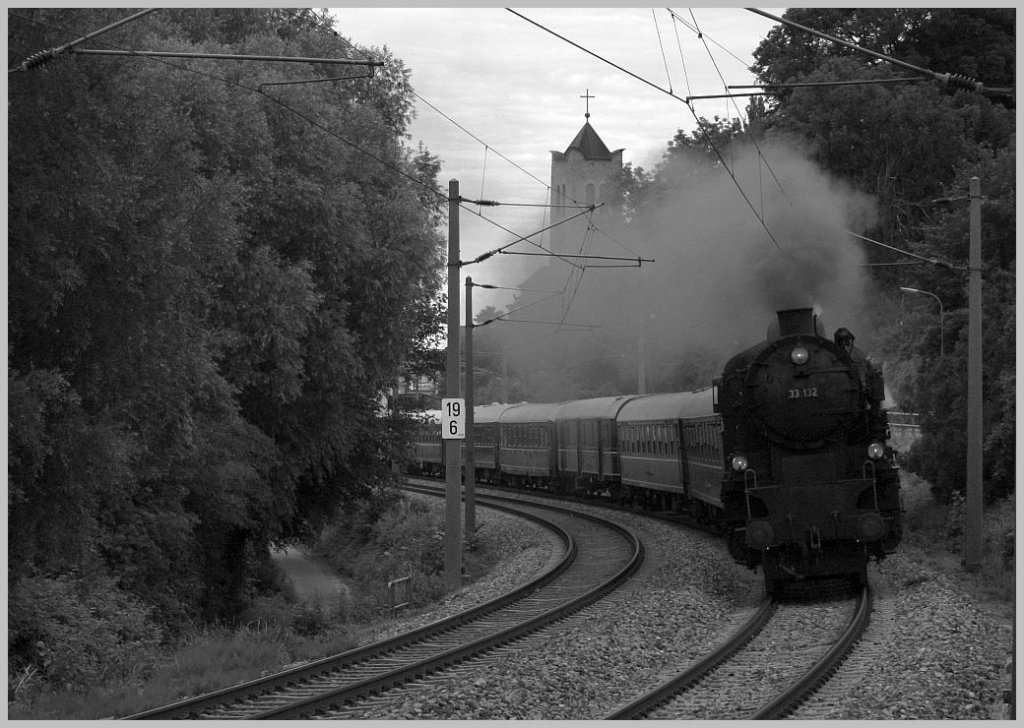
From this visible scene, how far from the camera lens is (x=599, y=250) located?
167 feet

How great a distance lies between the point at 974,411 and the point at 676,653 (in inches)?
354

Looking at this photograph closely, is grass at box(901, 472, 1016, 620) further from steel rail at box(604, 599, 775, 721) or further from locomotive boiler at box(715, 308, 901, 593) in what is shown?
steel rail at box(604, 599, 775, 721)

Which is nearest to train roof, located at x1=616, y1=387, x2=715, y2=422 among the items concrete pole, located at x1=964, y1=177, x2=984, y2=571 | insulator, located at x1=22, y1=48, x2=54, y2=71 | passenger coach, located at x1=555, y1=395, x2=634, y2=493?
passenger coach, located at x1=555, y1=395, x2=634, y2=493

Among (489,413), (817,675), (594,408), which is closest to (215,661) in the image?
(817,675)

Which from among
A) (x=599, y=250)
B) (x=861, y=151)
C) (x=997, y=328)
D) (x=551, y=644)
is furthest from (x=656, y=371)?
(x=551, y=644)

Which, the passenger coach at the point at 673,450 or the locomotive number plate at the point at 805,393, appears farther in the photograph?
the passenger coach at the point at 673,450

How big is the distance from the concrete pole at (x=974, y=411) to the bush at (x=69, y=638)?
12350 millimetres

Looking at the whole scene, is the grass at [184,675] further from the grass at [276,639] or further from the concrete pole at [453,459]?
the concrete pole at [453,459]

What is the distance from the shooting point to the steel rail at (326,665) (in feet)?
32.7

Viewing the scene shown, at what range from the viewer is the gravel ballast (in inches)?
390

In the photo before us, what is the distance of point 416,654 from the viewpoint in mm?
13062

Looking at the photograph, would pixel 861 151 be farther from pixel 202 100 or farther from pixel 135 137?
pixel 135 137

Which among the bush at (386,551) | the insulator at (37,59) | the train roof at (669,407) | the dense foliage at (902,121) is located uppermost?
the dense foliage at (902,121)

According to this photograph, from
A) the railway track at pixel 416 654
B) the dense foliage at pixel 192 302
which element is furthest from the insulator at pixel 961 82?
the railway track at pixel 416 654
